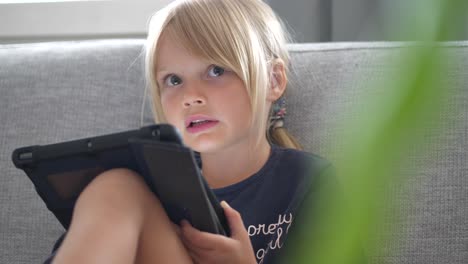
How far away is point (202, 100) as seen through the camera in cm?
111

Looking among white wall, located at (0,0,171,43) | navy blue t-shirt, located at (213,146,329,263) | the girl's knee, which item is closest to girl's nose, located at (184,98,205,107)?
navy blue t-shirt, located at (213,146,329,263)

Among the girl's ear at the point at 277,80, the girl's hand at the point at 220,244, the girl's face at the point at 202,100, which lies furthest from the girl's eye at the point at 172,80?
the girl's hand at the point at 220,244

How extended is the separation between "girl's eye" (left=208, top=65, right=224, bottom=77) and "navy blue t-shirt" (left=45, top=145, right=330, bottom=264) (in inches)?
7.0

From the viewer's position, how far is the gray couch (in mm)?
1138

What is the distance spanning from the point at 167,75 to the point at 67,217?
304 millimetres

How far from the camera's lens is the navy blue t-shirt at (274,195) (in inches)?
43.6

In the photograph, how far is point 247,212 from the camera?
1133 millimetres

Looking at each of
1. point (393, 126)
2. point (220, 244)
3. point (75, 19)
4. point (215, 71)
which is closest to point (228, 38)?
point (215, 71)

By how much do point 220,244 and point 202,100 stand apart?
28 centimetres

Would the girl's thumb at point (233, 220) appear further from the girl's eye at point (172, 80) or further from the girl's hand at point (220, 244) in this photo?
the girl's eye at point (172, 80)

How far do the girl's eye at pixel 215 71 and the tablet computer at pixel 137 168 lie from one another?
0.95 ft

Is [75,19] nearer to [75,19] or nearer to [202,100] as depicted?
[75,19]

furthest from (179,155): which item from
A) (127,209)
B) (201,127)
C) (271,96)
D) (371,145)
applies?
(371,145)

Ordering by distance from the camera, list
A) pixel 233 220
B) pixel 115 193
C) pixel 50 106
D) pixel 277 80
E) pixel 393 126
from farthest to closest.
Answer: pixel 50 106 → pixel 277 80 → pixel 233 220 → pixel 115 193 → pixel 393 126
